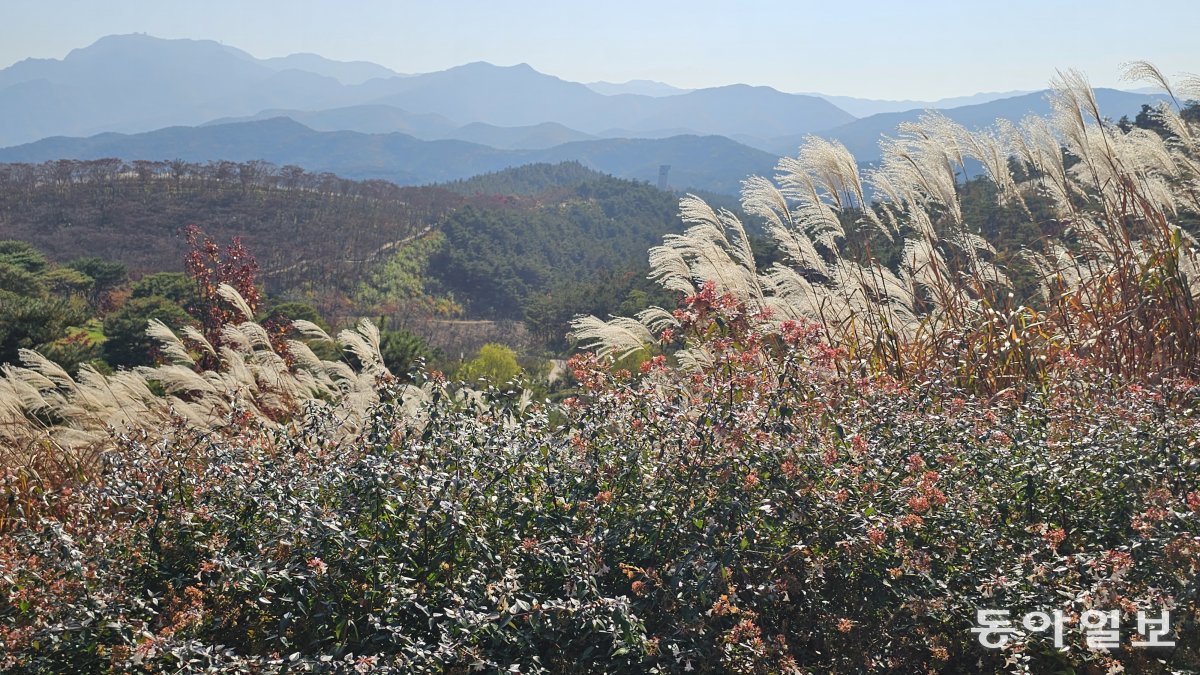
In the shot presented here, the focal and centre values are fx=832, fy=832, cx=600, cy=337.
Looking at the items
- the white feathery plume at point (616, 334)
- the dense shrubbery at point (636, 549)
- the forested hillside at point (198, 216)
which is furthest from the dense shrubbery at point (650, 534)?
the forested hillside at point (198, 216)

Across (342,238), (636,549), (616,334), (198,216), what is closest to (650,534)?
(636,549)

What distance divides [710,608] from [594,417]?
2.19 feet

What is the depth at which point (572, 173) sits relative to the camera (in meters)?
94.2

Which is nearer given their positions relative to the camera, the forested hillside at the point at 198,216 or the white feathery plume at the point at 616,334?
the white feathery plume at the point at 616,334

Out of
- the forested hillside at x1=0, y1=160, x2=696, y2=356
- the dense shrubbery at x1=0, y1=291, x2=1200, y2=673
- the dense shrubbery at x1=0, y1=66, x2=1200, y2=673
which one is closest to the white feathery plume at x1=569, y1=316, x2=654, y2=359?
the dense shrubbery at x1=0, y1=66, x2=1200, y2=673

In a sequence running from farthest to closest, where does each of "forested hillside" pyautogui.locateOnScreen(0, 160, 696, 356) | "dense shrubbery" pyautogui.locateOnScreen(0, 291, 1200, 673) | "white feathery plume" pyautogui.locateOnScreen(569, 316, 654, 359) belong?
"forested hillside" pyautogui.locateOnScreen(0, 160, 696, 356) → "white feathery plume" pyautogui.locateOnScreen(569, 316, 654, 359) → "dense shrubbery" pyautogui.locateOnScreen(0, 291, 1200, 673)

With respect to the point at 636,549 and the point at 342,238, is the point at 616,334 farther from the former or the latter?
the point at 342,238

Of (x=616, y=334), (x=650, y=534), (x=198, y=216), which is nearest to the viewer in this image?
(x=650, y=534)

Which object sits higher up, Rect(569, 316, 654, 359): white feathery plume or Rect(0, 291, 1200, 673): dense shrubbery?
Rect(569, 316, 654, 359): white feathery plume

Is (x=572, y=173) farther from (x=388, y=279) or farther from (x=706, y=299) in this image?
(x=706, y=299)

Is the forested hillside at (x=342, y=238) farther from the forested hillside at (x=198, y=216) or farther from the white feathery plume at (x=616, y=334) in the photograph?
the white feathery plume at (x=616, y=334)

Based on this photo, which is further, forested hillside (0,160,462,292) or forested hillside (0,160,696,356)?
forested hillside (0,160,462,292)

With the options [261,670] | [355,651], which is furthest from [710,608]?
[261,670]

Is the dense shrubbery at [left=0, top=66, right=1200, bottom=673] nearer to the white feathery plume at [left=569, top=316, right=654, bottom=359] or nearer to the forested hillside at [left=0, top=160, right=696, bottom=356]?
the white feathery plume at [left=569, top=316, right=654, bottom=359]
